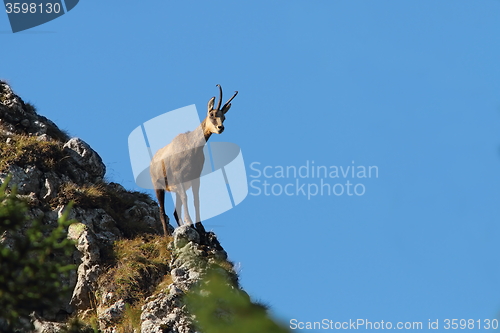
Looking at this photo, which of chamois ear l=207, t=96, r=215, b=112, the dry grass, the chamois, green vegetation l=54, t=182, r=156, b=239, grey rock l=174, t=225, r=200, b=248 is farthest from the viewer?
chamois ear l=207, t=96, r=215, b=112

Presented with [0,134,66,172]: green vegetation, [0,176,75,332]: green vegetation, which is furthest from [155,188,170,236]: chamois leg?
[0,176,75,332]: green vegetation

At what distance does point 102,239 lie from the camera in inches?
646

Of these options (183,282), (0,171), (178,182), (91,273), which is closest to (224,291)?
(183,282)

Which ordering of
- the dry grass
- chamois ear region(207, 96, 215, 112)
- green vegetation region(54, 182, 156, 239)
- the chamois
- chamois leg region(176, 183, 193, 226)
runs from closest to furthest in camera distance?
1. the dry grass
2. chamois leg region(176, 183, 193, 226)
3. the chamois
4. green vegetation region(54, 182, 156, 239)
5. chamois ear region(207, 96, 215, 112)

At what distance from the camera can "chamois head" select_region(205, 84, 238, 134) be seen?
1702 centimetres

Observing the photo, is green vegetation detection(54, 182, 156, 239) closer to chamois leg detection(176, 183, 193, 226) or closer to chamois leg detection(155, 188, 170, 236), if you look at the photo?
chamois leg detection(155, 188, 170, 236)

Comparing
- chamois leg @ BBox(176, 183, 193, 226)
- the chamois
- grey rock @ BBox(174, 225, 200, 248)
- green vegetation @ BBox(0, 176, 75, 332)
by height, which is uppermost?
the chamois

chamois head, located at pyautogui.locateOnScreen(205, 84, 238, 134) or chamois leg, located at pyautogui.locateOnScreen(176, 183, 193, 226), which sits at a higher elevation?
chamois head, located at pyautogui.locateOnScreen(205, 84, 238, 134)

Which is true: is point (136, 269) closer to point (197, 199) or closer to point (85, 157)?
point (197, 199)

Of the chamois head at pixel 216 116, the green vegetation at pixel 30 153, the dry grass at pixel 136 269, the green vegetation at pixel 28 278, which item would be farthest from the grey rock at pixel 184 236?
the green vegetation at pixel 28 278

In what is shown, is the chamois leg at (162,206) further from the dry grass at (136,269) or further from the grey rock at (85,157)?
the grey rock at (85,157)

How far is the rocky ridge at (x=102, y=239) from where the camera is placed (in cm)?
1423

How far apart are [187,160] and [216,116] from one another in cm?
129

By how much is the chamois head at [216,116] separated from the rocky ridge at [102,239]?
102 inches
